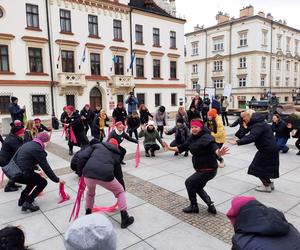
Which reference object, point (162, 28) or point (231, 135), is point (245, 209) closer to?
point (231, 135)

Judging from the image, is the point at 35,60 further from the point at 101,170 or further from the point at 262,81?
the point at 262,81

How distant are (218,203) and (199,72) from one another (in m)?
44.3

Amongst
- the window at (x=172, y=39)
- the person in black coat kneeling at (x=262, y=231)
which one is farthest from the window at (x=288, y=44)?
the person in black coat kneeling at (x=262, y=231)

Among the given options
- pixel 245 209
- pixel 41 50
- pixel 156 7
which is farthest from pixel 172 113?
pixel 245 209

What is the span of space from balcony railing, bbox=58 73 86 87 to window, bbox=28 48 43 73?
162cm

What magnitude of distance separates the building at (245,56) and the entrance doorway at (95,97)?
23103mm

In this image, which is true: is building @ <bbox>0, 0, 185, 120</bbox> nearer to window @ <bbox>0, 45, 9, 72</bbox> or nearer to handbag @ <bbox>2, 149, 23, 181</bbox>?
window @ <bbox>0, 45, 9, 72</bbox>

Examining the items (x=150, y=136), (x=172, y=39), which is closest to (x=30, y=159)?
(x=150, y=136)

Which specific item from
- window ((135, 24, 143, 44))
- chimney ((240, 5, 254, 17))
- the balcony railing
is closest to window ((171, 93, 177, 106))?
window ((135, 24, 143, 44))

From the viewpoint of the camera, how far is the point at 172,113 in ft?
96.1

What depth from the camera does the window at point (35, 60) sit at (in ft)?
66.7

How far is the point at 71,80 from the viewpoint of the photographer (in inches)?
843

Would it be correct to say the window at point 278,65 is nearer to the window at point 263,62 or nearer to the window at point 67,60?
the window at point 263,62

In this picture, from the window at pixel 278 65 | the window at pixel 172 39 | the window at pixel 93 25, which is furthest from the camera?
the window at pixel 278 65
